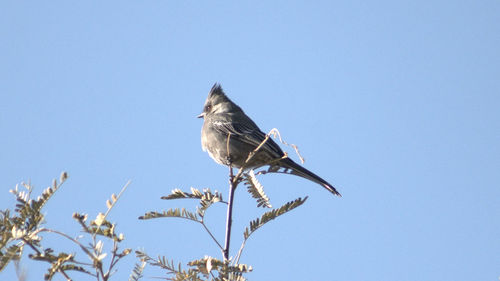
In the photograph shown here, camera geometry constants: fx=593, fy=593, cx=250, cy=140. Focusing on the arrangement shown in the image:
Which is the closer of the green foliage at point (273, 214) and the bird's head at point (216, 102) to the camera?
the green foliage at point (273, 214)

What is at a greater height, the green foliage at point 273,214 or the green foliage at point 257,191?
the green foliage at point 257,191

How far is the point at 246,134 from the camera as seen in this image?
24.0ft

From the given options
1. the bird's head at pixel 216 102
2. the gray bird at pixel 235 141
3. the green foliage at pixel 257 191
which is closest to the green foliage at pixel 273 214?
the green foliage at pixel 257 191

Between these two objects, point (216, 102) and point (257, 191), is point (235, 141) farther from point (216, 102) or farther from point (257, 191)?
point (257, 191)

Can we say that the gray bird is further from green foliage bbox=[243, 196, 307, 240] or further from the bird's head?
green foliage bbox=[243, 196, 307, 240]

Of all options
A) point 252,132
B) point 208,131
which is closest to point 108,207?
point 252,132

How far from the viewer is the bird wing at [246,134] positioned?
268 inches

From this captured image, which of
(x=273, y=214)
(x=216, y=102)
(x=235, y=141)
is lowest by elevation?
(x=273, y=214)

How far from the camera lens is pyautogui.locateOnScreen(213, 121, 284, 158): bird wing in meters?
6.80

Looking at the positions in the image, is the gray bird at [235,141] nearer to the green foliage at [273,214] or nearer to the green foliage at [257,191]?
the green foliage at [257,191]

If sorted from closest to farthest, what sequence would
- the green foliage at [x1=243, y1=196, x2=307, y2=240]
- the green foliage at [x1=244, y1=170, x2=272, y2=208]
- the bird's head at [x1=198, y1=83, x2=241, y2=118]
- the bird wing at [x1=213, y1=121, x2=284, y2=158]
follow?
1. the green foliage at [x1=243, y1=196, x2=307, y2=240]
2. the green foliage at [x1=244, y1=170, x2=272, y2=208]
3. the bird wing at [x1=213, y1=121, x2=284, y2=158]
4. the bird's head at [x1=198, y1=83, x2=241, y2=118]

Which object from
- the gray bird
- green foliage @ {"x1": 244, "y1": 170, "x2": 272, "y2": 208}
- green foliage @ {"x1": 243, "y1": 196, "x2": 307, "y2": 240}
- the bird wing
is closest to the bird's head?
the gray bird

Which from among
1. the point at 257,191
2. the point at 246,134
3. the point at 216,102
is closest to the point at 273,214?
the point at 257,191

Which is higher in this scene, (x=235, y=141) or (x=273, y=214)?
(x=235, y=141)
